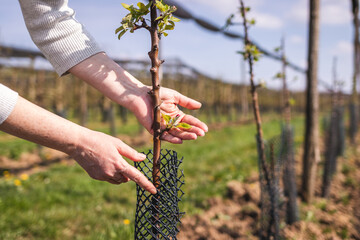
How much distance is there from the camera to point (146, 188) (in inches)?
53.1

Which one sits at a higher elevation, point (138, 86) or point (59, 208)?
point (138, 86)

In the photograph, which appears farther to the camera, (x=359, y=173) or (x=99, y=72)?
(x=359, y=173)

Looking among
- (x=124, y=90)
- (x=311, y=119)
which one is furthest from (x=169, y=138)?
(x=311, y=119)

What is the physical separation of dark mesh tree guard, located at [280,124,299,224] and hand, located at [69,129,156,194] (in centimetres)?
215

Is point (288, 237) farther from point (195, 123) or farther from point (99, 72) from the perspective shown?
point (99, 72)

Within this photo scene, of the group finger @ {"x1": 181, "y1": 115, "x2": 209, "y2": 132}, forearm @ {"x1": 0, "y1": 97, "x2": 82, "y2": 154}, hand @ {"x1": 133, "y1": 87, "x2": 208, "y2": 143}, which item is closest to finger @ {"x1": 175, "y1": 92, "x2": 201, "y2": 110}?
hand @ {"x1": 133, "y1": 87, "x2": 208, "y2": 143}

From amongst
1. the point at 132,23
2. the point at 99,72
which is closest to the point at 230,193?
the point at 99,72

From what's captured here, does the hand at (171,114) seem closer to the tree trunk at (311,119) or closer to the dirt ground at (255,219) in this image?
the dirt ground at (255,219)

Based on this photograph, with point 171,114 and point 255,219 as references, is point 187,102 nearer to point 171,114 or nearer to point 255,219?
point 171,114

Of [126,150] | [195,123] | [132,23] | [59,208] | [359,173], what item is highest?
[132,23]

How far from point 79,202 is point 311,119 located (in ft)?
10.8

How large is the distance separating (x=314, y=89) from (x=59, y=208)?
3573 mm

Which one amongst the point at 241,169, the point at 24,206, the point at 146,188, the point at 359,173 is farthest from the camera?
the point at 241,169

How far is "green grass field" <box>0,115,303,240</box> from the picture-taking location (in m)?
2.92
